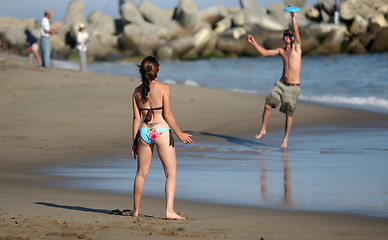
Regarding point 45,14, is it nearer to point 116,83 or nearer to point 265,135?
point 116,83

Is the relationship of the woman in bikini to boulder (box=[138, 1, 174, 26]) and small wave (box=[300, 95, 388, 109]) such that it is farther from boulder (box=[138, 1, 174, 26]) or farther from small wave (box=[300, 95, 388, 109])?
boulder (box=[138, 1, 174, 26])

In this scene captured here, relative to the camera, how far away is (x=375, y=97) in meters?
18.7

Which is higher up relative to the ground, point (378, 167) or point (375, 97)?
point (375, 97)

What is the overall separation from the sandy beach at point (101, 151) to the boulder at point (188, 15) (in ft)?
111

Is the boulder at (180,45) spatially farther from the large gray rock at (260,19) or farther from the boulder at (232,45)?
the large gray rock at (260,19)

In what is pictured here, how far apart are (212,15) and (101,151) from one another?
48.2 meters

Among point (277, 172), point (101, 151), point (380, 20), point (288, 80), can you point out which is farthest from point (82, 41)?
point (380, 20)

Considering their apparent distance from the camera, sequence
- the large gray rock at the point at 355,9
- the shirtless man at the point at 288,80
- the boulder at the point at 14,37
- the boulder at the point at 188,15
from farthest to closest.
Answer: the boulder at the point at 188,15 < the large gray rock at the point at 355,9 < the boulder at the point at 14,37 < the shirtless man at the point at 288,80

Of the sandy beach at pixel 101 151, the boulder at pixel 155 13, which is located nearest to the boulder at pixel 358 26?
the boulder at pixel 155 13

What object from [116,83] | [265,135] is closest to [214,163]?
[265,135]

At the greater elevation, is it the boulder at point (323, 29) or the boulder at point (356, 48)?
the boulder at point (323, 29)

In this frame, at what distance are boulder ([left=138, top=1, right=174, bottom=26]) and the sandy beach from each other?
3553 centimetres

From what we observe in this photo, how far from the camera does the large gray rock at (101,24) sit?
52594 mm

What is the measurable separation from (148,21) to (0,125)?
148 ft
